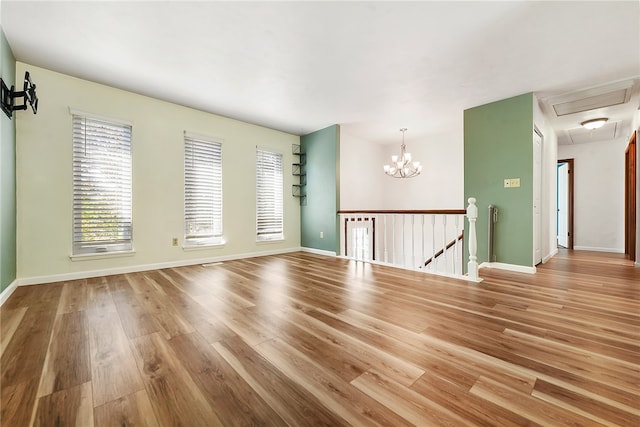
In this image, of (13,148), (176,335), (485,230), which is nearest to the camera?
(176,335)

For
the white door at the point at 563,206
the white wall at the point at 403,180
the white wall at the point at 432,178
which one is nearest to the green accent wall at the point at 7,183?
the white wall at the point at 403,180

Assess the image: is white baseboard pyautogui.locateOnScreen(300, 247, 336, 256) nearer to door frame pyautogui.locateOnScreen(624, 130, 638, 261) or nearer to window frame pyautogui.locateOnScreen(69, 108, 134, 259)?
window frame pyautogui.locateOnScreen(69, 108, 134, 259)

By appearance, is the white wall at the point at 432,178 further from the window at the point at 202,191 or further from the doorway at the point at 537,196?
the window at the point at 202,191

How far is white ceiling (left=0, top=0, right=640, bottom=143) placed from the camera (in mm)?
2168

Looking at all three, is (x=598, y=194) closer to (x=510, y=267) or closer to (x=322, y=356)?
(x=510, y=267)

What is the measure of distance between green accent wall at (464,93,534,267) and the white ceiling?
0.31 metres

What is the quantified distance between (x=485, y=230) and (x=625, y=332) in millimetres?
2341

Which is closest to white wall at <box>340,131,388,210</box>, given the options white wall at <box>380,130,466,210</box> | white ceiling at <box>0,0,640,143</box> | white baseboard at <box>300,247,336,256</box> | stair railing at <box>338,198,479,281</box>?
white wall at <box>380,130,466,210</box>

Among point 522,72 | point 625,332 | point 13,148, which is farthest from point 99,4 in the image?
point 625,332

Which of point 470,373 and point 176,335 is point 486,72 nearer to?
point 470,373

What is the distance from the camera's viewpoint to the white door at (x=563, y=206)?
664 centimetres

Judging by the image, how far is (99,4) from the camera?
2.10 m

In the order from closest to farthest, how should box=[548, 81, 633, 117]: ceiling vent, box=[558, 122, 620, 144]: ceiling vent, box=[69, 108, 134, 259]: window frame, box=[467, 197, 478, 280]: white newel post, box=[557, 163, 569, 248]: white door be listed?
box=[467, 197, 478, 280]: white newel post, box=[69, 108, 134, 259]: window frame, box=[548, 81, 633, 117]: ceiling vent, box=[558, 122, 620, 144]: ceiling vent, box=[557, 163, 569, 248]: white door

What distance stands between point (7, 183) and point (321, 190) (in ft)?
14.0
